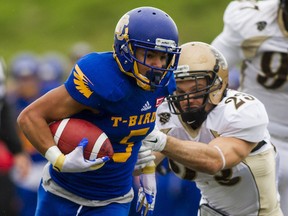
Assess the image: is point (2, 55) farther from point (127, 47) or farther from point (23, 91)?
point (127, 47)

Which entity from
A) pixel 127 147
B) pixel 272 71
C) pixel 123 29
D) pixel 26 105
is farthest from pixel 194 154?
pixel 26 105

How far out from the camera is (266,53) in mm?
6668

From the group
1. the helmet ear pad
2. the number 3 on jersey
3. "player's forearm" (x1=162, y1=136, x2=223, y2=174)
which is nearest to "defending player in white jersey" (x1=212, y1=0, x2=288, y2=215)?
the helmet ear pad

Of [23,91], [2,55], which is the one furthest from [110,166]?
[2,55]

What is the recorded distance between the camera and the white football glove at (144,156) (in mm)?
5156

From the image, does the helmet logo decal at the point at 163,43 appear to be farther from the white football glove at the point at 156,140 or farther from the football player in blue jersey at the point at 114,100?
the white football glove at the point at 156,140

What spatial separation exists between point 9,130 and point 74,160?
139 inches

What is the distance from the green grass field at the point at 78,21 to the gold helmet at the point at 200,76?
9.49 meters

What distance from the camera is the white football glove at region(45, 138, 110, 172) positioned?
4.80 m

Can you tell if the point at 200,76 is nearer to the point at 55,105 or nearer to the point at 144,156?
the point at 144,156

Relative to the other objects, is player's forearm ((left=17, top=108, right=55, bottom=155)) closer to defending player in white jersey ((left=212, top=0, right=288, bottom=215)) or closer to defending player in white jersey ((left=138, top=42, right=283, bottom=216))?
defending player in white jersey ((left=138, top=42, right=283, bottom=216))

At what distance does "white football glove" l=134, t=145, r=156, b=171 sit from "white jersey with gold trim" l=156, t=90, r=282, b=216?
11.7 inches

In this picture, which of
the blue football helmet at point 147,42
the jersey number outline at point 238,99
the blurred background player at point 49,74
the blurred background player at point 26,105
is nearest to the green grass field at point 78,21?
the blurred background player at point 49,74

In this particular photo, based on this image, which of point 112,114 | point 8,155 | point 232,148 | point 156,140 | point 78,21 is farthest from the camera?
point 78,21
